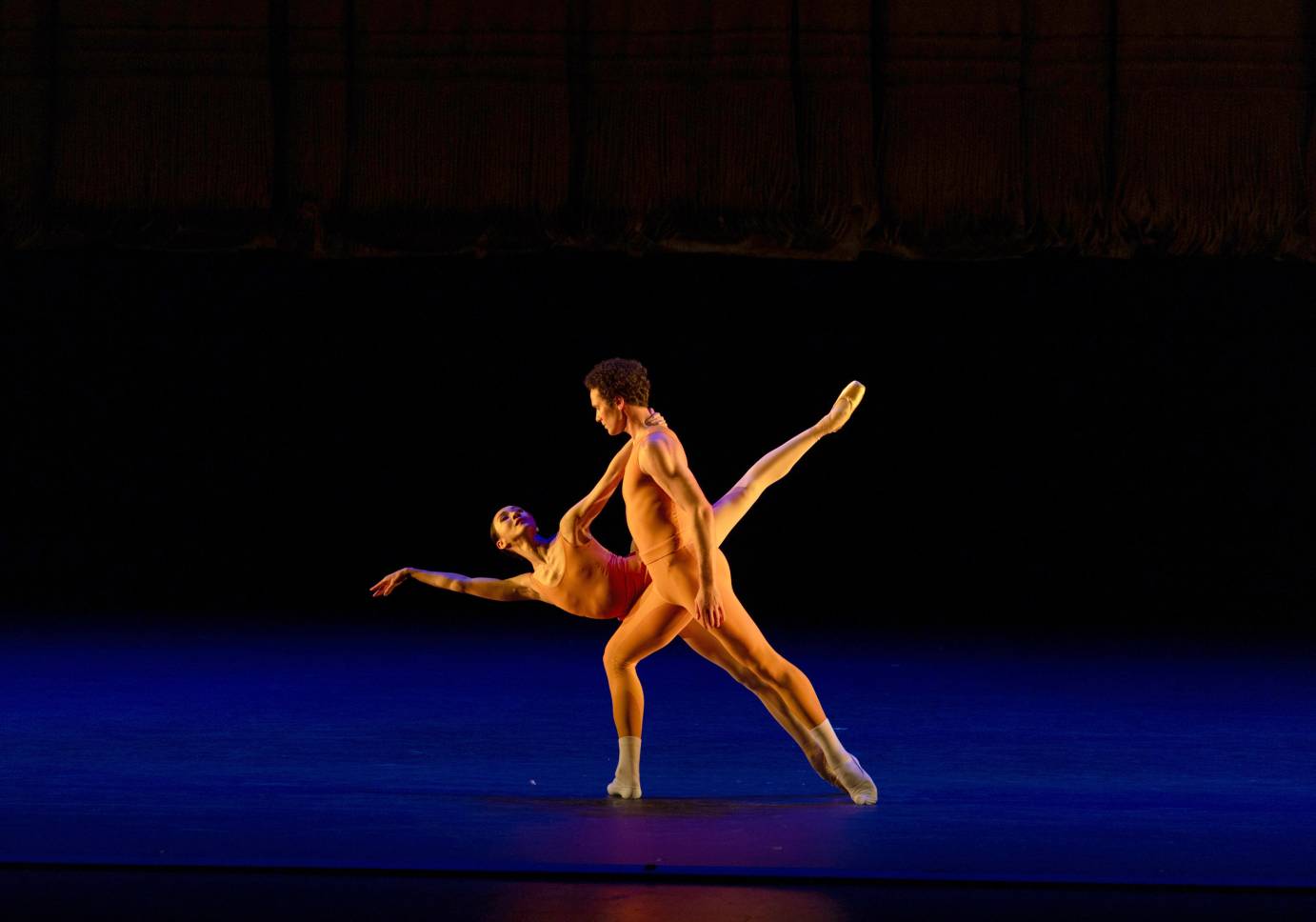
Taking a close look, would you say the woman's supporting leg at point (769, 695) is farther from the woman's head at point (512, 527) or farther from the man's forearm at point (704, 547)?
the woman's head at point (512, 527)

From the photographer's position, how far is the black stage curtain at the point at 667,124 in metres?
5.50

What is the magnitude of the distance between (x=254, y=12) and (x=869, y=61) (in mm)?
1901

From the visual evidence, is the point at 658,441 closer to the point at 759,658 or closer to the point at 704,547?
the point at 704,547

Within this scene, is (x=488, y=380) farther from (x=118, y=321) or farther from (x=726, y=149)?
(x=726, y=149)

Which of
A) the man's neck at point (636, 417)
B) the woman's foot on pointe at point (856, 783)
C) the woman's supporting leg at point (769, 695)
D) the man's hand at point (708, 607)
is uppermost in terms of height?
the man's neck at point (636, 417)

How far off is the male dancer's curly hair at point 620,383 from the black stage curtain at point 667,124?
1530 mm

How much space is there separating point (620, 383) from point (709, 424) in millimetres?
Answer: 4992

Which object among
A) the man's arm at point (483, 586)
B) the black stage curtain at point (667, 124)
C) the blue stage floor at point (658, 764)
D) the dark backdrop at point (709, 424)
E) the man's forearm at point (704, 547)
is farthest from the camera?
the dark backdrop at point (709, 424)

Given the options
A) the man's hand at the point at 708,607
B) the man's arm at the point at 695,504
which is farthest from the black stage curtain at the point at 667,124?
the man's hand at the point at 708,607

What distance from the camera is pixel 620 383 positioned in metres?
4.14

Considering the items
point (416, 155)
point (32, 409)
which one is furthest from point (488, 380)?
point (416, 155)

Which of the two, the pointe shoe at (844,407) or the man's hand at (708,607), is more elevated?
the pointe shoe at (844,407)

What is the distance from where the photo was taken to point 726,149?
18.2 ft

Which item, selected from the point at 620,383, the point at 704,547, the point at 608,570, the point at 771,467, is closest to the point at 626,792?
the point at 608,570
